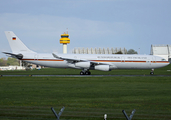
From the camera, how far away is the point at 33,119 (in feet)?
34.0

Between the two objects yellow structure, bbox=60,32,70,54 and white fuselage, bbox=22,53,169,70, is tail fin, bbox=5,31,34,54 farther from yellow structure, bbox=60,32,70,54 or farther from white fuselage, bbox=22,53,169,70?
yellow structure, bbox=60,32,70,54

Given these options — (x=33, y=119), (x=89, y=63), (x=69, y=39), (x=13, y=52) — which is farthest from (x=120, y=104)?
(x=69, y=39)

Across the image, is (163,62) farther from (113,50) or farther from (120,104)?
(113,50)

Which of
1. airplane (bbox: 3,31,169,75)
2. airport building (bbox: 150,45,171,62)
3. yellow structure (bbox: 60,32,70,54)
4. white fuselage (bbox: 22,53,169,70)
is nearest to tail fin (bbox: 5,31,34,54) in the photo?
airplane (bbox: 3,31,169,75)

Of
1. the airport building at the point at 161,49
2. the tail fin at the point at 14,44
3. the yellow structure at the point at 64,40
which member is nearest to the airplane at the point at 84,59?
the tail fin at the point at 14,44

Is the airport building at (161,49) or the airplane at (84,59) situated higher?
the airport building at (161,49)

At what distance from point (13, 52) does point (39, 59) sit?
5504 mm

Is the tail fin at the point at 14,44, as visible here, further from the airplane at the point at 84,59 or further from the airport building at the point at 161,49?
the airport building at the point at 161,49

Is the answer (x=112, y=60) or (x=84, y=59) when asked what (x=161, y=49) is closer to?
(x=112, y=60)

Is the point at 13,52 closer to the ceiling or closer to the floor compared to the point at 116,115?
closer to the ceiling

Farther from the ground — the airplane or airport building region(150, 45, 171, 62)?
airport building region(150, 45, 171, 62)

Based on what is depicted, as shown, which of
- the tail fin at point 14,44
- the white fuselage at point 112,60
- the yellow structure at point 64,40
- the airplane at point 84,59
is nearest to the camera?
the airplane at point 84,59

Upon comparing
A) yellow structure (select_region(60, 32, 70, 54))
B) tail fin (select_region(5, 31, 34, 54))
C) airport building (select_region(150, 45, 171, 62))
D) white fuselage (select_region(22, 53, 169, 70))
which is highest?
yellow structure (select_region(60, 32, 70, 54))

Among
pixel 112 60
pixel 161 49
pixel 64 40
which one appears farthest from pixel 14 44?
pixel 161 49
